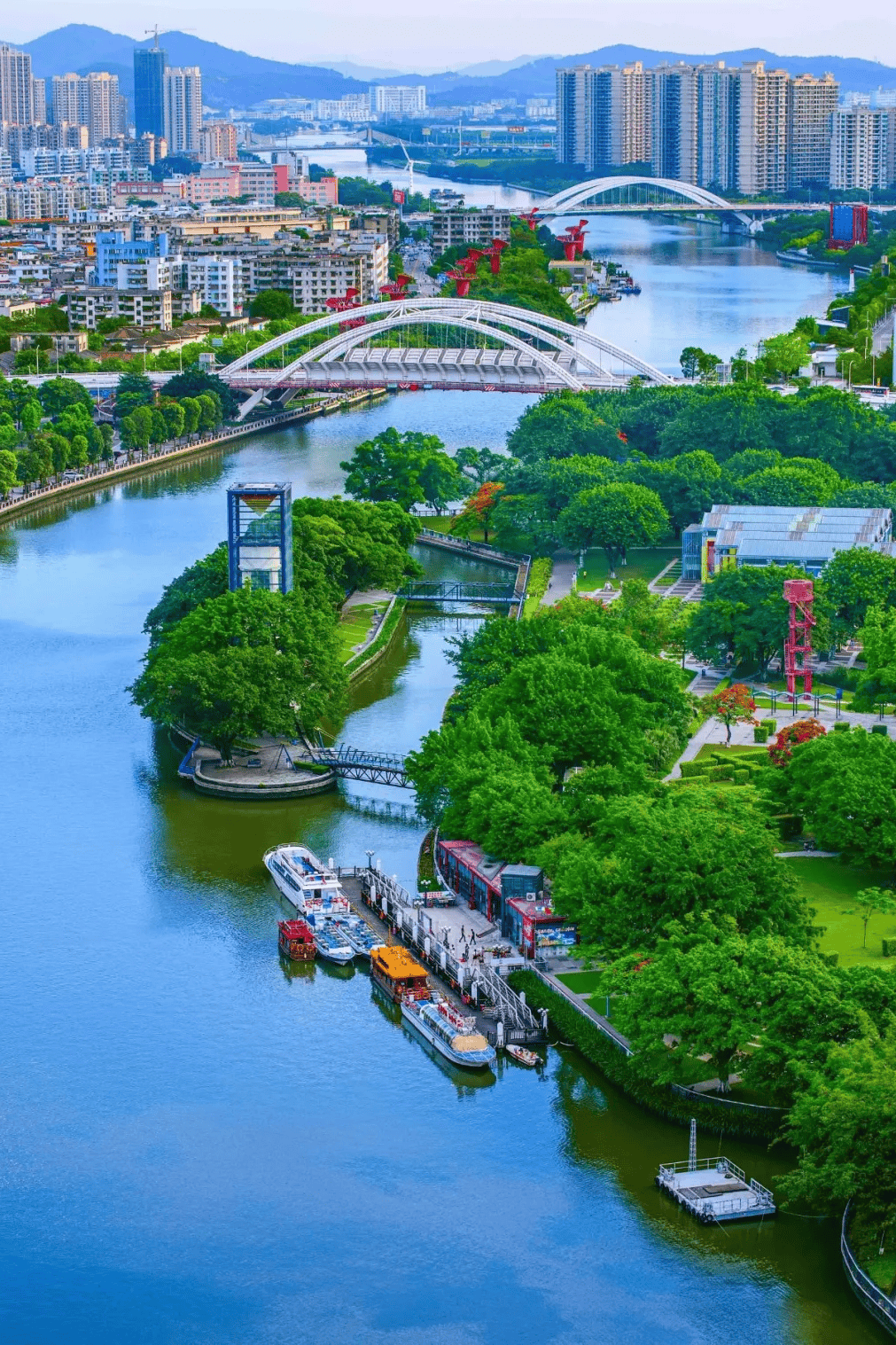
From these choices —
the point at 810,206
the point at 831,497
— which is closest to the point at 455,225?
the point at 810,206

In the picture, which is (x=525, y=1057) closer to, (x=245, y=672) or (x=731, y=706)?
(x=245, y=672)

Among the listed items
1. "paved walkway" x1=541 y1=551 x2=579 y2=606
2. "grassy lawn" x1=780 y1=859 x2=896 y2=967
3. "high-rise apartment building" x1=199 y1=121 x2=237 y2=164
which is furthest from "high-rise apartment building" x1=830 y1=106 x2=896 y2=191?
"grassy lawn" x1=780 y1=859 x2=896 y2=967

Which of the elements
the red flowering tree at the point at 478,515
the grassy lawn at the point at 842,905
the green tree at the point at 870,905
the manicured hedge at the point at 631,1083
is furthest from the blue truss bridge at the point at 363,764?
the red flowering tree at the point at 478,515

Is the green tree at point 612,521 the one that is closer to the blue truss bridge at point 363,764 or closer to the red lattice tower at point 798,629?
the red lattice tower at point 798,629

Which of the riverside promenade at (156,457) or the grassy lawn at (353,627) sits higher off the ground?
the riverside promenade at (156,457)

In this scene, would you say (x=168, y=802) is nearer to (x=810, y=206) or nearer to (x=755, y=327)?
(x=755, y=327)
